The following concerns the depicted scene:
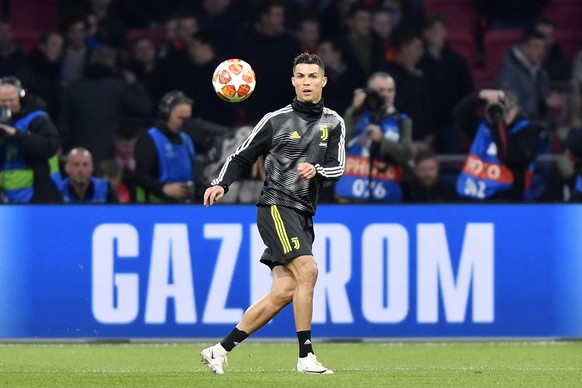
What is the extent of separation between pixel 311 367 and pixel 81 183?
16.5 feet

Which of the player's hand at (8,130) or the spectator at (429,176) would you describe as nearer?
the player's hand at (8,130)

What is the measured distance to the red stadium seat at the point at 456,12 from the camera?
691 inches

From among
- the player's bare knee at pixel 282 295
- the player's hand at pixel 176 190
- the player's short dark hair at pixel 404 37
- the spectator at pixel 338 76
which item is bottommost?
the player's bare knee at pixel 282 295

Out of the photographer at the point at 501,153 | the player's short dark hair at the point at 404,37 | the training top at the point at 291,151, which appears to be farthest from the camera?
the player's short dark hair at the point at 404,37

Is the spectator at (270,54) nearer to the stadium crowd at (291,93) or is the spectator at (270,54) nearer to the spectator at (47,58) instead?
the stadium crowd at (291,93)

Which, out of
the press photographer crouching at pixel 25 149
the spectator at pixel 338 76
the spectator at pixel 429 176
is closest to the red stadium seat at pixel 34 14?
the spectator at pixel 338 76

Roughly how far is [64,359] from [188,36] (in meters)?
6.18

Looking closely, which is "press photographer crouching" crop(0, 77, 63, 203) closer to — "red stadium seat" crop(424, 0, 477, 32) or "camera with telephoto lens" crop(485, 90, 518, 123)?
"camera with telephoto lens" crop(485, 90, 518, 123)

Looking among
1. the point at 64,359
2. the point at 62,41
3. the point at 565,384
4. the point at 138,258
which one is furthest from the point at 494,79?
the point at 565,384

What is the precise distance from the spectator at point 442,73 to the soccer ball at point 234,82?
222 inches

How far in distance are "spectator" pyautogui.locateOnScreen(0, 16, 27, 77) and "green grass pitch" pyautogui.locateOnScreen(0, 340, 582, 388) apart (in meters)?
4.63

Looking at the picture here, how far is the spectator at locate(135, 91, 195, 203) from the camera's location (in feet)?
43.3

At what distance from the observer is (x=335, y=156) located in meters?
9.45

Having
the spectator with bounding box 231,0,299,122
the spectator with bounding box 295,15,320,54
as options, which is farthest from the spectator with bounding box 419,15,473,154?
the spectator with bounding box 231,0,299,122
